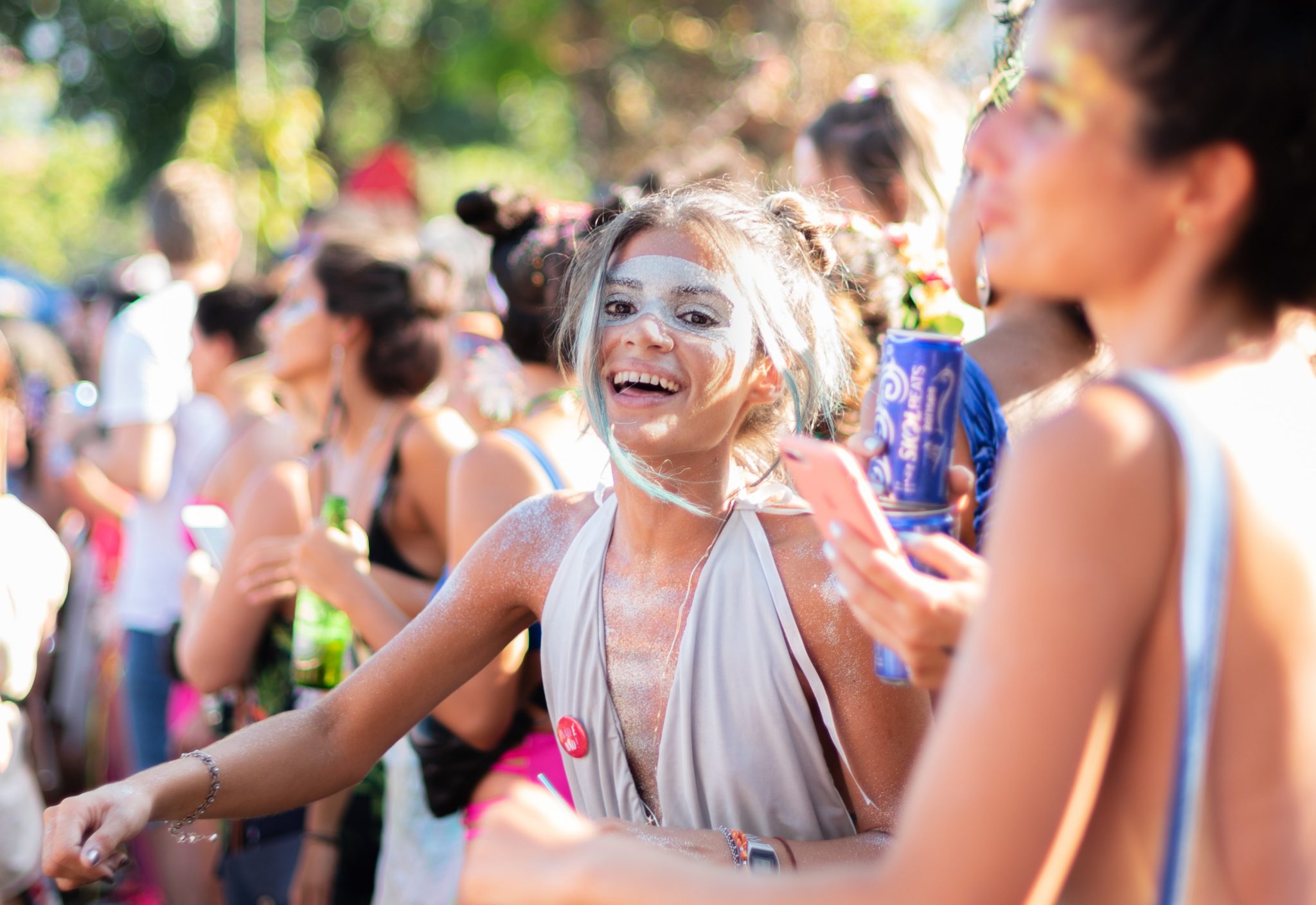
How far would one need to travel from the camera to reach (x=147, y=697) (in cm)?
473

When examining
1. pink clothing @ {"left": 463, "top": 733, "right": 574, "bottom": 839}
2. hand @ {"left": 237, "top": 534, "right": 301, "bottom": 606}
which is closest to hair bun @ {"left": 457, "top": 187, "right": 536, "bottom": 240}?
hand @ {"left": 237, "top": 534, "right": 301, "bottom": 606}

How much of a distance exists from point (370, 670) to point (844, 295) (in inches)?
48.4

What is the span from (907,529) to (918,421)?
126 millimetres

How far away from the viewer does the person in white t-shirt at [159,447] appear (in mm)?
4734

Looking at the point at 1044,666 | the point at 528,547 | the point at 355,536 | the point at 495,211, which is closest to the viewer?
the point at 1044,666

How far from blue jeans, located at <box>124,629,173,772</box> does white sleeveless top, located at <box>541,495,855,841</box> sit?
3198mm

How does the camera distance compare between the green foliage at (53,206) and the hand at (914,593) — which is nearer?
the hand at (914,593)

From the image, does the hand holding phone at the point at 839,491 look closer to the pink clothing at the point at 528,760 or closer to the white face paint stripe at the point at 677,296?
the white face paint stripe at the point at 677,296

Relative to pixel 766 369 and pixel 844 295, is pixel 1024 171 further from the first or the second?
pixel 844 295

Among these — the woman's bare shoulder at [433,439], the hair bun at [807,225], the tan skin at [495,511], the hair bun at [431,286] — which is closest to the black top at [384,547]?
the woman's bare shoulder at [433,439]

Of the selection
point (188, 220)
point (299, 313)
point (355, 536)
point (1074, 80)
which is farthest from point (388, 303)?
point (1074, 80)

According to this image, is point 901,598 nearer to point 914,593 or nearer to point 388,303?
point 914,593

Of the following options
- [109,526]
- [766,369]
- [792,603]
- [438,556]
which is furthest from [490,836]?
[109,526]

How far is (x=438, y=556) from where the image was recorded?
3330 millimetres
